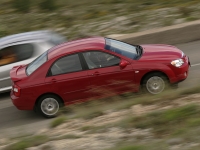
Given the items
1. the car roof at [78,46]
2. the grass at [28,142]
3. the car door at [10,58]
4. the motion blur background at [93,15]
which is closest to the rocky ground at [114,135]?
the grass at [28,142]

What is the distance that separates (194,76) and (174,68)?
1542 millimetres

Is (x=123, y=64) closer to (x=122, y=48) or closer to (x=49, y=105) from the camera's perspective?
(x=122, y=48)

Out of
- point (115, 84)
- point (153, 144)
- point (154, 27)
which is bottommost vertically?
point (153, 144)

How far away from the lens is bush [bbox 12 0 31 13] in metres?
22.8

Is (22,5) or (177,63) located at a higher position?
(22,5)

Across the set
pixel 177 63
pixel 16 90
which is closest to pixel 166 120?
pixel 177 63

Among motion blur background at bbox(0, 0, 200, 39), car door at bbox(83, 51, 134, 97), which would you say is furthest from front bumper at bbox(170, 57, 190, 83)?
motion blur background at bbox(0, 0, 200, 39)

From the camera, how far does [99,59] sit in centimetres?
1030

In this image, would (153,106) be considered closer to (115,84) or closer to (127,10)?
(115,84)

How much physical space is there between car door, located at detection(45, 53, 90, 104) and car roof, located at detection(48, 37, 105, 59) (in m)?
0.16

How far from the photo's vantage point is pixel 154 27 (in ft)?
56.4

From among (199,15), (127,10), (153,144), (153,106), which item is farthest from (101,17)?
(153,144)

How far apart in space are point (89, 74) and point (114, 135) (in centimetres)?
321

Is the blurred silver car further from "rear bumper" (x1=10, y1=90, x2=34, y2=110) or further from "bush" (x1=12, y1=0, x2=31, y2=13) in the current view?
"bush" (x1=12, y1=0, x2=31, y2=13)
